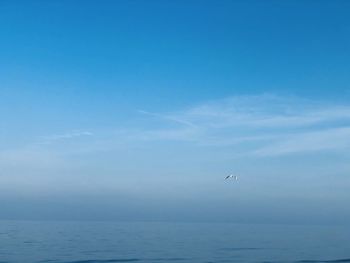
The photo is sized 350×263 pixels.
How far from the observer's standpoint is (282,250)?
72688mm

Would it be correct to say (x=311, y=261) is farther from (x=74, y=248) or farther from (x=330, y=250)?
(x=74, y=248)

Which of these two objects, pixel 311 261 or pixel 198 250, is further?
pixel 198 250

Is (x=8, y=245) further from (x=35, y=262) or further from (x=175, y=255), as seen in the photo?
(x=175, y=255)

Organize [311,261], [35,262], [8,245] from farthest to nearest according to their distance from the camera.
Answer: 1. [8,245]
2. [311,261]
3. [35,262]

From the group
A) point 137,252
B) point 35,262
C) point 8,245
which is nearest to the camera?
point 35,262

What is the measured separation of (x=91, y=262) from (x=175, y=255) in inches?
470

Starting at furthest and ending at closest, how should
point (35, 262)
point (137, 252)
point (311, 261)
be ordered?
point (137, 252)
point (311, 261)
point (35, 262)

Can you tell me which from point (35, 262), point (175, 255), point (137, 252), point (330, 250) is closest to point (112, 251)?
point (137, 252)

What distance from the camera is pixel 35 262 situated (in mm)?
54906

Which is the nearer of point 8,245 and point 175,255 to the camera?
point 175,255

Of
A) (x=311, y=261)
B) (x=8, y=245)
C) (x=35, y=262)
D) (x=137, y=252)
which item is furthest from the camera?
A: (x=8, y=245)

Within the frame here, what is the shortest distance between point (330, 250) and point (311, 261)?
16724 mm

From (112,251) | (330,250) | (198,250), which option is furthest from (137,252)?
(330,250)

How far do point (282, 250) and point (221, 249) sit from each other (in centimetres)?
958
